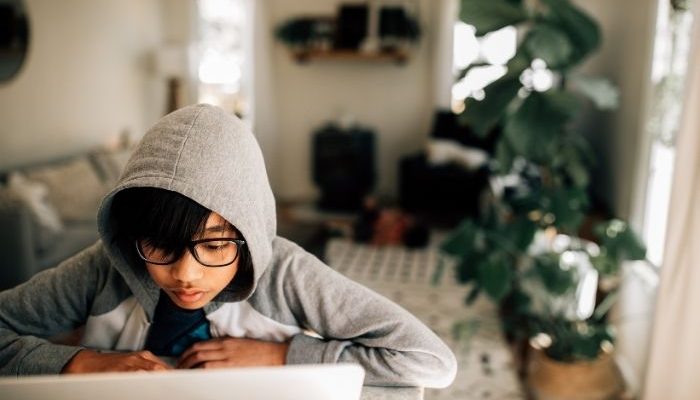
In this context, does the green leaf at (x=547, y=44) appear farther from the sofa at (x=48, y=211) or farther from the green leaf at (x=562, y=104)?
the sofa at (x=48, y=211)

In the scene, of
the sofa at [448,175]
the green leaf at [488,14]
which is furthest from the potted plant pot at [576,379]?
the sofa at [448,175]

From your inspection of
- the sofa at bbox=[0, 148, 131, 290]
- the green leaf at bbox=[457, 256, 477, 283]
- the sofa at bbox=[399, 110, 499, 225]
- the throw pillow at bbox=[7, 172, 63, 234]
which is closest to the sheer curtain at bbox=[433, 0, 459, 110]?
the sofa at bbox=[399, 110, 499, 225]

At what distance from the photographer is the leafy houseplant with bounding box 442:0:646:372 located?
5.83 feet

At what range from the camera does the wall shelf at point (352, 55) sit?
491 centimetres

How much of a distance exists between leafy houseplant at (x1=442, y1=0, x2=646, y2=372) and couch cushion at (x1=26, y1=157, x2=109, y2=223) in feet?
6.68

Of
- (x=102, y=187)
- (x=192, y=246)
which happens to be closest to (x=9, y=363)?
(x=192, y=246)

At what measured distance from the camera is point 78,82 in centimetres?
393

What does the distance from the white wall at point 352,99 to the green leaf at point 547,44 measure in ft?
11.2

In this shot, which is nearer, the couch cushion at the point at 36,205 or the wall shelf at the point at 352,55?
the couch cushion at the point at 36,205

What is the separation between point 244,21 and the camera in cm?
515

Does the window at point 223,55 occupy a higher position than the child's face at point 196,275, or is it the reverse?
the window at point 223,55

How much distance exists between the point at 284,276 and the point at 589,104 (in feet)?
11.8

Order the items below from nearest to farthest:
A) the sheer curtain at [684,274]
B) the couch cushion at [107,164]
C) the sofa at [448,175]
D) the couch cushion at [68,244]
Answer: the sheer curtain at [684,274], the couch cushion at [68,244], the couch cushion at [107,164], the sofa at [448,175]

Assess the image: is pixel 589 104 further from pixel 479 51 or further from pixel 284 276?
pixel 284 276
